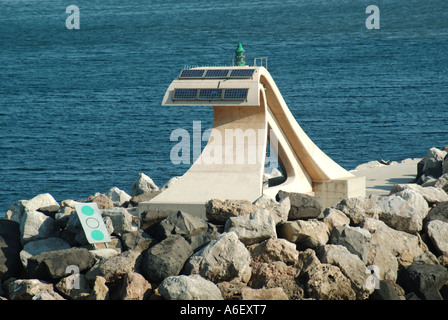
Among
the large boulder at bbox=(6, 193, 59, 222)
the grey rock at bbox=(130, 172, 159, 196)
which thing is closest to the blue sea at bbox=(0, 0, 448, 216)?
the grey rock at bbox=(130, 172, 159, 196)

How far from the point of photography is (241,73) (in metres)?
27.8

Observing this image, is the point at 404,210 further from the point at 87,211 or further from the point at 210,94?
the point at 87,211

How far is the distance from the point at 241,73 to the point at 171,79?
64.4m

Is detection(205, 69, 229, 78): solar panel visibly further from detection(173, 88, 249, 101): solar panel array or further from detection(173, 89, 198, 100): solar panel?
detection(173, 89, 198, 100): solar panel

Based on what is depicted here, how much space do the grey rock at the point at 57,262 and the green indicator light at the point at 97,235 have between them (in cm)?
87

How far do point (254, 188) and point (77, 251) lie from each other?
7.85 m

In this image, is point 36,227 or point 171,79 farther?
point 171,79

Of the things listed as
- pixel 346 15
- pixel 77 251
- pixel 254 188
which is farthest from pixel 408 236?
pixel 346 15

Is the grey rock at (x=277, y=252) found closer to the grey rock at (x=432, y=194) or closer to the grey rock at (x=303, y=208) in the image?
the grey rock at (x=303, y=208)

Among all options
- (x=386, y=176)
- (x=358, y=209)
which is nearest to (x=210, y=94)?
(x=358, y=209)

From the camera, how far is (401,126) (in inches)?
2766

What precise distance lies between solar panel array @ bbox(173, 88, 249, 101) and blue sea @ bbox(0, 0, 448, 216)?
23.6m

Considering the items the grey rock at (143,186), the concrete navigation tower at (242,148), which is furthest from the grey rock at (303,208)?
the grey rock at (143,186)

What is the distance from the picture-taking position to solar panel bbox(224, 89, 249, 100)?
27.1m
